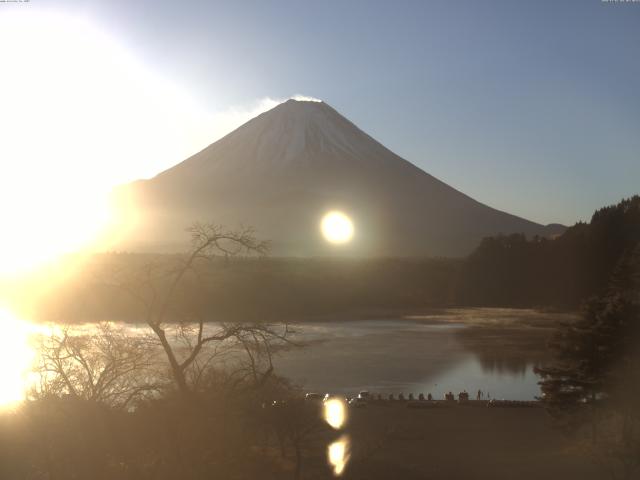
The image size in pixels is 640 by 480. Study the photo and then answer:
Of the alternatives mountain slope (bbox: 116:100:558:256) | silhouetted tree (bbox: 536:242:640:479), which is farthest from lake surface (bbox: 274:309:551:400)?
mountain slope (bbox: 116:100:558:256)

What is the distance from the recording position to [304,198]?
5281 inches

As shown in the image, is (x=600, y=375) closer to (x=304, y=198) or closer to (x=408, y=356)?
(x=408, y=356)

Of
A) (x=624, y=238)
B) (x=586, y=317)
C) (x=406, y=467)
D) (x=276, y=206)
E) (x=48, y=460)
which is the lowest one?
(x=406, y=467)

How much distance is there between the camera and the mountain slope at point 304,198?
125000 mm

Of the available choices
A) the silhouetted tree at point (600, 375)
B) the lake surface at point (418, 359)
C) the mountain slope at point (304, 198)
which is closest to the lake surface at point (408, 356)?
the lake surface at point (418, 359)

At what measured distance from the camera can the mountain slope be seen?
12500 centimetres

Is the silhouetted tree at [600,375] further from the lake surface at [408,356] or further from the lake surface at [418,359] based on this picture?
the lake surface at [418,359]

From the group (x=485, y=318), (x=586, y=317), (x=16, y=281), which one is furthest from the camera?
(x=16, y=281)

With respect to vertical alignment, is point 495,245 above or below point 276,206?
below

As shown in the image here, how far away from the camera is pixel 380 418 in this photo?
18.6m

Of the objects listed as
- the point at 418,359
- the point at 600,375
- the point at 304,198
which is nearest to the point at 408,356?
the point at 418,359

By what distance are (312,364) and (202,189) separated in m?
102

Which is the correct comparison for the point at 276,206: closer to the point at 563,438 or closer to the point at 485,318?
the point at 485,318

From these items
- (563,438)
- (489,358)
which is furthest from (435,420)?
(489,358)
